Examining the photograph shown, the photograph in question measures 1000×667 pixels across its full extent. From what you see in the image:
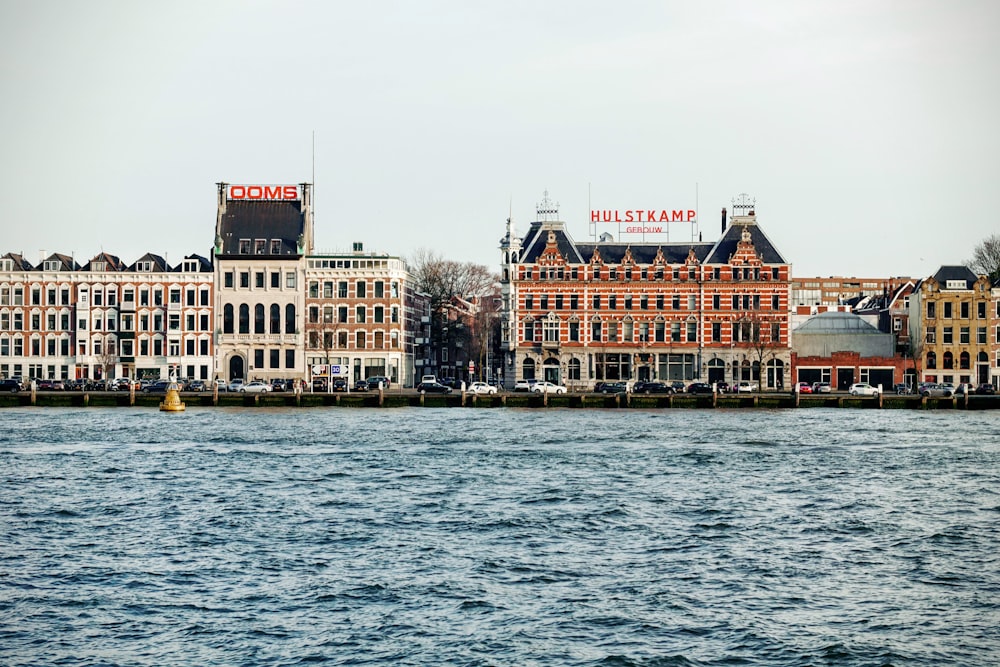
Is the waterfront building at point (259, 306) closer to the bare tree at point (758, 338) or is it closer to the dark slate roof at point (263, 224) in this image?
the dark slate roof at point (263, 224)

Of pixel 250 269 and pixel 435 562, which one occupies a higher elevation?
pixel 250 269

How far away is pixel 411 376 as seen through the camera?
138625 mm

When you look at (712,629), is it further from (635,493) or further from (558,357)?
(558,357)

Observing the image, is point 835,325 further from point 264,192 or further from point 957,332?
point 264,192

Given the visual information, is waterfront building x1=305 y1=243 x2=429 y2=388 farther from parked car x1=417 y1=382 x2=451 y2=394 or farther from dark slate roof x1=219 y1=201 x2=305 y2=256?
parked car x1=417 y1=382 x2=451 y2=394

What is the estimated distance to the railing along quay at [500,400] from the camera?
102 meters

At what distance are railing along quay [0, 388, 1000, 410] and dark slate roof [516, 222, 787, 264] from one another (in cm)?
2464

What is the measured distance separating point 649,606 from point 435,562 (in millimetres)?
6811

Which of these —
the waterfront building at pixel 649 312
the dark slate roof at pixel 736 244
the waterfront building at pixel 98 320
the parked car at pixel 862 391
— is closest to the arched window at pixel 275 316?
the waterfront building at pixel 98 320

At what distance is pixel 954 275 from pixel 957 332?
6019mm

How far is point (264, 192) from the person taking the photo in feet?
Result: 437

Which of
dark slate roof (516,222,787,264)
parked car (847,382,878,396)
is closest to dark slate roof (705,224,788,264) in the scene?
dark slate roof (516,222,787,264)

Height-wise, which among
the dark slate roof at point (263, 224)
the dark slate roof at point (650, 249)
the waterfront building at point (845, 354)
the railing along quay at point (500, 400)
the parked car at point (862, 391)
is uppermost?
the dark slate roof at point (263, 224)

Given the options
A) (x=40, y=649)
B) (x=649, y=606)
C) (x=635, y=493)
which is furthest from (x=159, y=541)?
(x=635, y=493)
